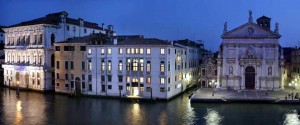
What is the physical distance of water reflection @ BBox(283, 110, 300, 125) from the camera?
132 feet

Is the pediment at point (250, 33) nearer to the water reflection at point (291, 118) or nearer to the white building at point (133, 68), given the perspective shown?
the white building at point (133, 68)

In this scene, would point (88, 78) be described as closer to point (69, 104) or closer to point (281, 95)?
point (69, 104)

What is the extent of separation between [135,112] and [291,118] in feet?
62.1

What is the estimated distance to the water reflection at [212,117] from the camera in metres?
40.2

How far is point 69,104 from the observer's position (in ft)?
173

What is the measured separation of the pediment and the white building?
37.0ft

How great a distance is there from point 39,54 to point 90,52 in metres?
13.5

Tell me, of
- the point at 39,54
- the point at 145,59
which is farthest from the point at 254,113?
the point at 39,54

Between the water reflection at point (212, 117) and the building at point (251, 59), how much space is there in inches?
817

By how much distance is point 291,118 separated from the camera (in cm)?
4241

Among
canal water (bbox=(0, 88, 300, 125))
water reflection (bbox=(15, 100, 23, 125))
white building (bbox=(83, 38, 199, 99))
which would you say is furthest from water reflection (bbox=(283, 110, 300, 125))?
water reflection (bbox=(15, 100, 23, 125))

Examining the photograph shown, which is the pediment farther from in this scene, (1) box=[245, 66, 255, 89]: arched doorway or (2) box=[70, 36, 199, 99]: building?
(2) box=[70, 36, 199, 99]: building

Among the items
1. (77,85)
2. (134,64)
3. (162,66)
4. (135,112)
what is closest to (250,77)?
(162,66)

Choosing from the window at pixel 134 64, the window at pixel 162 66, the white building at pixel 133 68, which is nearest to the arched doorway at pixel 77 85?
the white building at pixel 133 68
